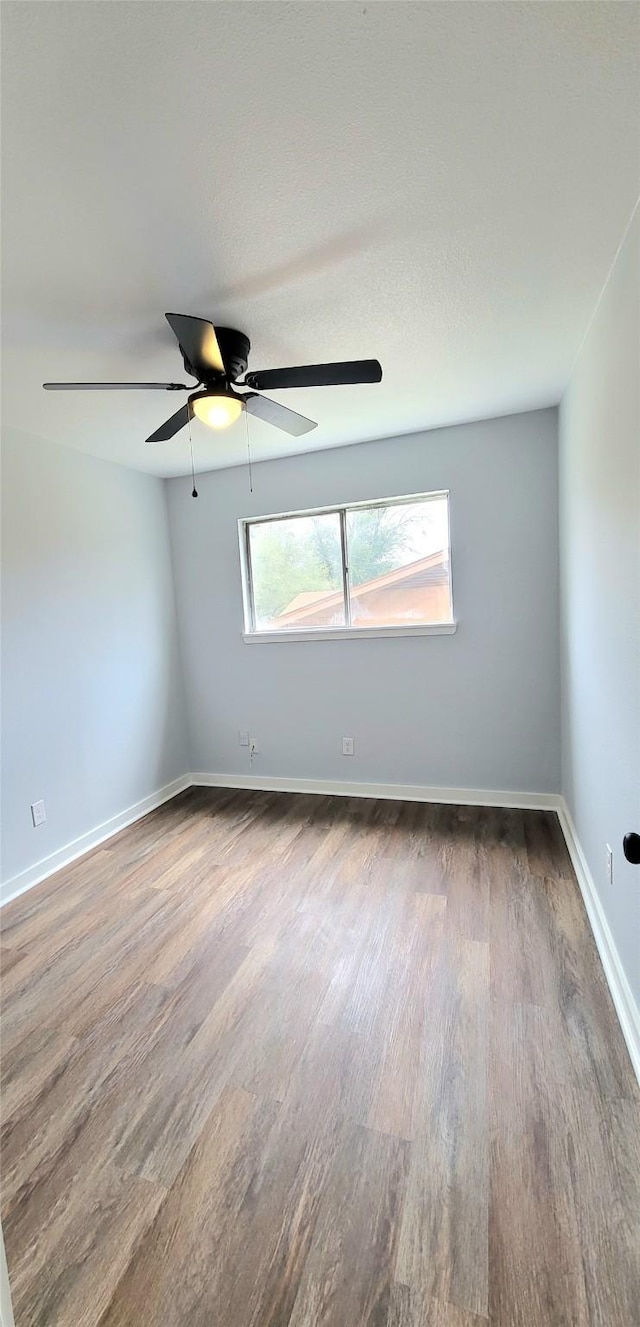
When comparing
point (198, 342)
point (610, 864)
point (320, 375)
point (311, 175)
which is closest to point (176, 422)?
point (198, 342)

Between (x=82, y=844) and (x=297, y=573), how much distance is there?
222 centimetres

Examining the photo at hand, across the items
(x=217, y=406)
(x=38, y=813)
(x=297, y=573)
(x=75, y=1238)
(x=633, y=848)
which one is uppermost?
(x=217, y=406)

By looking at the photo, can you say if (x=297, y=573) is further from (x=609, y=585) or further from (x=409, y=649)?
(x=609, y=585)

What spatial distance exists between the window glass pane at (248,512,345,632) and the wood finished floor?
5.85 feet

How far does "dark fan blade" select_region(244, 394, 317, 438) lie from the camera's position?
1.81m

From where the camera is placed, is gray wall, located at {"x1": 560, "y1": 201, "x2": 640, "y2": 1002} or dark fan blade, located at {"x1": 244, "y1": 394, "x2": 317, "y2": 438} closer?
gray wall, located at {"x1": 560, "y1": 201, "x2": 640, "y2": 1002}

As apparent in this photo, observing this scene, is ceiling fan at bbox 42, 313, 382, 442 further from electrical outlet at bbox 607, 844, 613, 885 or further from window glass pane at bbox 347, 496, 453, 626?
electrical outlet at bbox 607, 844, 613, 885

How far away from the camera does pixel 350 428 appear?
2918 mm

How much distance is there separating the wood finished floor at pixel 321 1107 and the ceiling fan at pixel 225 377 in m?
2.07

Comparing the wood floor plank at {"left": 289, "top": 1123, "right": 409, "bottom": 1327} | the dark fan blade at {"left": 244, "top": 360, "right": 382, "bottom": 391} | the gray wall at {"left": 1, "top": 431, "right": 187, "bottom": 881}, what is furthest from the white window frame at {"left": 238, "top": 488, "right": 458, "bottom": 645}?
the wood floor plank at {"left": 289, "top": 1123, "right": 409, "bottom": 1327}

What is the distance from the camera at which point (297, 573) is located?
11.6 feet

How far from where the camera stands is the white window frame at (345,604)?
3.14 metres

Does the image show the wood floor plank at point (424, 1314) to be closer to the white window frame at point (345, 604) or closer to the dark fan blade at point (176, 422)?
the dark fan blade at point (176, 422)

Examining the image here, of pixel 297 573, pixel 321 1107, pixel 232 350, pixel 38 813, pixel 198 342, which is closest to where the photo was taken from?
pixel 321 1107
